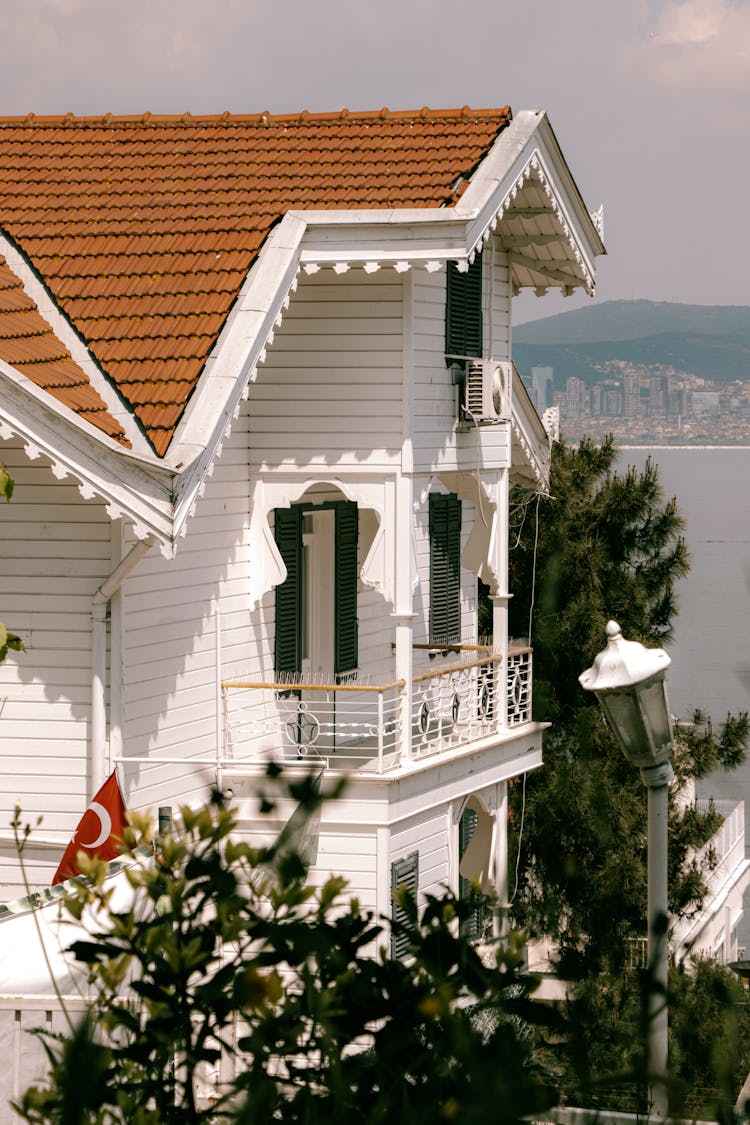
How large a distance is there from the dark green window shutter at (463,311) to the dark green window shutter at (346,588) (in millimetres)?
1803

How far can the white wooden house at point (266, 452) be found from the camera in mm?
12164

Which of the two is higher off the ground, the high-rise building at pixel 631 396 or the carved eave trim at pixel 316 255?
the high-rise building at pixel 631 396

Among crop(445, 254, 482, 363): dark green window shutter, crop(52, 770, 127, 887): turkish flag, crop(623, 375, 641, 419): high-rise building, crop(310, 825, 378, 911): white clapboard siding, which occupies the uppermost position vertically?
crop(623, 375, 641, 419): high-rise building

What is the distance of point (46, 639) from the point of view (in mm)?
12242

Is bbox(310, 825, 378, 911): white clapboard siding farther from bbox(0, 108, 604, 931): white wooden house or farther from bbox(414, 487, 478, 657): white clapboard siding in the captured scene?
Answer: bbox(414, 487, 478, 657): white clapboard siding

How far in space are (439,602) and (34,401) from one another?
313 inches

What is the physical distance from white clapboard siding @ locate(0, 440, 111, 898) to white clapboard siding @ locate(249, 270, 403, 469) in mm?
2846

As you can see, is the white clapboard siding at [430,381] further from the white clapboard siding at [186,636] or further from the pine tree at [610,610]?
the pine tree at [610,610]

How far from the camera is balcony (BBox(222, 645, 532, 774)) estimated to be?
14273mm

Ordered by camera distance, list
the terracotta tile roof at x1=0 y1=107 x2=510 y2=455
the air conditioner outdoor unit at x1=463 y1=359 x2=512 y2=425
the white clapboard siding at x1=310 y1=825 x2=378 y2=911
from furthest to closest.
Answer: the air conditioner outdoor unit at x1=463 y1=359 x2=512 y2=425
the white clapboard siding at x1=310 y1=825 x2=378 y2=911
the terracotta tile roof at x1=0 y1=107 x2=510 y2=455

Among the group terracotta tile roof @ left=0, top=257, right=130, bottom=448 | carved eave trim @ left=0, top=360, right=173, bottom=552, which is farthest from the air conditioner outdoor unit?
carved eave trim @ left=0, top=360, right=173, bottom=552

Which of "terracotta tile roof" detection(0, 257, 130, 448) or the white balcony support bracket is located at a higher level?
"terracotta tile roof" detection(0, 257, 130, 448)

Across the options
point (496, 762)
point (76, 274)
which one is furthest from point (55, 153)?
point (496, 762)

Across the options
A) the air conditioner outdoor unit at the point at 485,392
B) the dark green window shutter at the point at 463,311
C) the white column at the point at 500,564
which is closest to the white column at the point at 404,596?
the air conditioner outdoor unit at the point at 485,392
